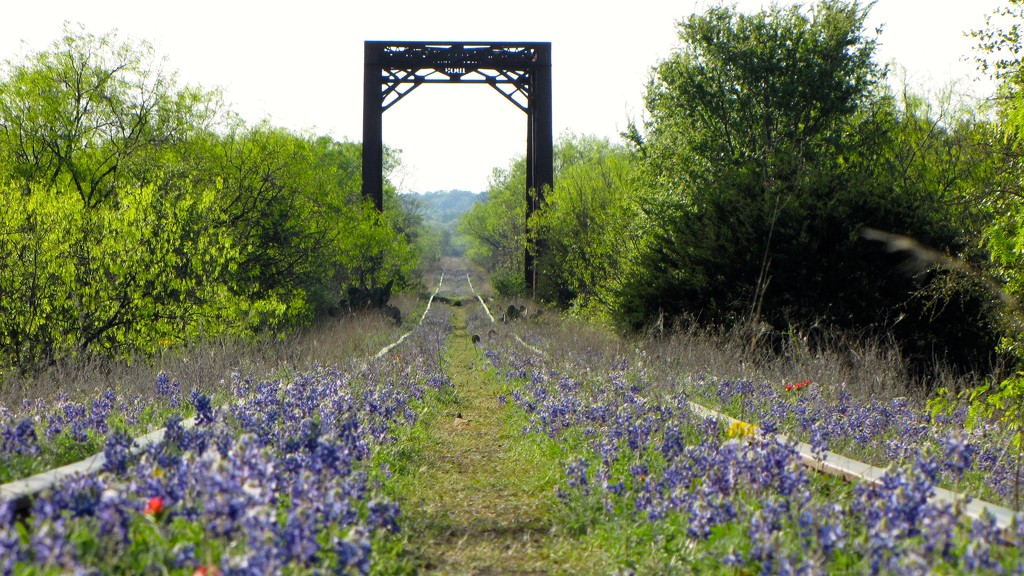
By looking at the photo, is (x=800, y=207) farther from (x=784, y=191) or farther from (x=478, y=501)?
(x=478, y=501)

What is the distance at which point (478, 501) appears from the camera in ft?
21.7

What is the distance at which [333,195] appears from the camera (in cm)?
2741

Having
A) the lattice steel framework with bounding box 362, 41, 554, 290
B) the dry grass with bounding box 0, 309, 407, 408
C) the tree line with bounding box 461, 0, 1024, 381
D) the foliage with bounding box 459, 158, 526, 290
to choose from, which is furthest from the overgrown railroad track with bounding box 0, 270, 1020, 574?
the foliage with bounding box 459, 158, 526, 290

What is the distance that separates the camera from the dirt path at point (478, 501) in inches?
204

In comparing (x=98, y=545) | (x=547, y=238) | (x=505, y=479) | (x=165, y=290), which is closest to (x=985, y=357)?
(x=505, y=479)

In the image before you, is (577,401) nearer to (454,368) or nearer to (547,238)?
(454,368)

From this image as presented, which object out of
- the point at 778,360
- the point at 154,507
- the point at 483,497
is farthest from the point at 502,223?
the point at 154,507

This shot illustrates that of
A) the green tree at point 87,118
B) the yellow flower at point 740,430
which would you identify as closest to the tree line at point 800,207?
the yellow flower at point 740,430

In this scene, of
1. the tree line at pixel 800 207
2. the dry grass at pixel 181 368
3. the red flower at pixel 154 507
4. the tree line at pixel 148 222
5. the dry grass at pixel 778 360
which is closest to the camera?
the red flower at pixel 154 507

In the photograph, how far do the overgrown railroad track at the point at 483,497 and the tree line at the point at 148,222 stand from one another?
6.09m

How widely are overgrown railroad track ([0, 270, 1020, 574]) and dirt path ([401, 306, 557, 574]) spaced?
0.02 meters

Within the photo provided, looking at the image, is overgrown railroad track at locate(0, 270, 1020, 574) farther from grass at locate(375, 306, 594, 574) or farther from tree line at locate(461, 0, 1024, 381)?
tree line at locate(461, 0, 1024, 381)

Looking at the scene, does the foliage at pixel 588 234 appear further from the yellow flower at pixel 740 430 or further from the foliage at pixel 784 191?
the yellow flower at pixel 740 430

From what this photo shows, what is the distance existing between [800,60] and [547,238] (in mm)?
12162
